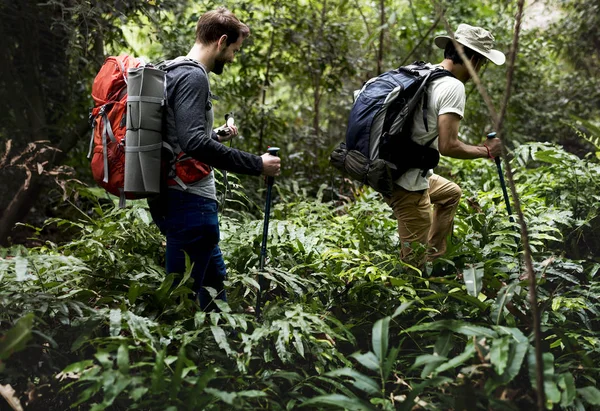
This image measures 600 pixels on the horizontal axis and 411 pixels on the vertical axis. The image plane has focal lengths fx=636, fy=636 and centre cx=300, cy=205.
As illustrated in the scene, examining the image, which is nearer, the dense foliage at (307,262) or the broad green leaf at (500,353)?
the broad green leaf at (500,353)

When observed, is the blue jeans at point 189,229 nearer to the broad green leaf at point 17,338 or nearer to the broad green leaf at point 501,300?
the broad green leaf at point 17,338

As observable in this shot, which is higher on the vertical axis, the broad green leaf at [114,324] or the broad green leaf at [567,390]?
the broad green leaf at [567,390]

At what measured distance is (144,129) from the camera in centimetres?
354

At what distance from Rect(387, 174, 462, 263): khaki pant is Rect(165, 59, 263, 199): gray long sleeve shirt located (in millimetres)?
1349

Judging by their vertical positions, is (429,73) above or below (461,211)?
above

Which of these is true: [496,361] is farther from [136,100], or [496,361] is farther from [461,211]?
[461,211]

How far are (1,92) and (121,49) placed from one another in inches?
57.9

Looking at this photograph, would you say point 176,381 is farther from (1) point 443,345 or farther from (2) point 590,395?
(2) point 590,395

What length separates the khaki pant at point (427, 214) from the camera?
4.59 metres

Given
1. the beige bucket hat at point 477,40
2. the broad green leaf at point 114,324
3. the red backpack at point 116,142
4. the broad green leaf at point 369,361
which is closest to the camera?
the broad green leaf at point 369,361

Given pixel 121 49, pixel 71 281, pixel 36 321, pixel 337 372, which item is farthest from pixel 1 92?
pixel 337 372

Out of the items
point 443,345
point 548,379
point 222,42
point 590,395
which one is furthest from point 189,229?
point 590,395

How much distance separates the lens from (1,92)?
727cm

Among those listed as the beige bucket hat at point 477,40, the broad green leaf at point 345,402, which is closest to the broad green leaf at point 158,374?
the broad green leaf at point 345,402
